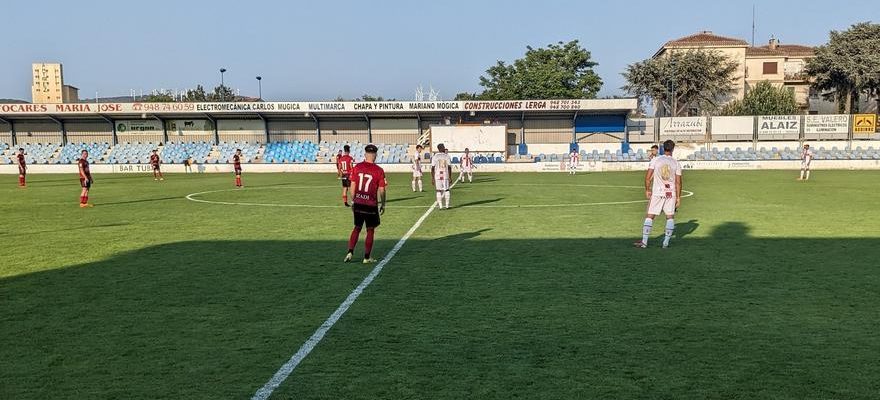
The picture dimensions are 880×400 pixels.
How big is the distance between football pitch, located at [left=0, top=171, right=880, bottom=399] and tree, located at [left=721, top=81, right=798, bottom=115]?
51.4m

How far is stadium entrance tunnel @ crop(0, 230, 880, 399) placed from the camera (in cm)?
502

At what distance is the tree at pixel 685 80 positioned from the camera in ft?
211

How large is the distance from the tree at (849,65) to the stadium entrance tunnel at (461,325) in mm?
60630

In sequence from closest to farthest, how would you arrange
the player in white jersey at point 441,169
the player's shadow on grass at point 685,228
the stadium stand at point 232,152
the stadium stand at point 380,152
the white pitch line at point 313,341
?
1. the white pitch line at point 313,341
2. the player's shadow on grass at point 685,228
3. the player in white jersey at point 441,169
4. the stadium stand at point 380,152
5. the stadium stand at point 232,152

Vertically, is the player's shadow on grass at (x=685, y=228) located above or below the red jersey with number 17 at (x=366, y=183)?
below

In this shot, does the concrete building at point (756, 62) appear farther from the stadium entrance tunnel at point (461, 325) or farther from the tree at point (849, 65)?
the stadium entrance tunnel at point (461, 325)

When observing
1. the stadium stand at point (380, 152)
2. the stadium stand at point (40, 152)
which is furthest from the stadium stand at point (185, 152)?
the stadium stand at point (380, 152)

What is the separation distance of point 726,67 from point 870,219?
187 feet

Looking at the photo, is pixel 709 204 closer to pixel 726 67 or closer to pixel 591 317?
pixel 591 317

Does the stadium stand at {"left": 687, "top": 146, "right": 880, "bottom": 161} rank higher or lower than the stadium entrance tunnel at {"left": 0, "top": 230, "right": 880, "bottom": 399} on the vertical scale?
higher

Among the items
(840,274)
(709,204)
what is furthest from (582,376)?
(709,204)

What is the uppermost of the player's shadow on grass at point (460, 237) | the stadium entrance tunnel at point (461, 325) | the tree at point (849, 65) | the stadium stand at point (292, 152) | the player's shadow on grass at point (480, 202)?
the tree at point (849, 65)

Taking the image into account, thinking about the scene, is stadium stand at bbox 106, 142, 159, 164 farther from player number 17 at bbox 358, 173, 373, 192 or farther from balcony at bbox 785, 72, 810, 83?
balcony at bbox 785, 72, 810, 83

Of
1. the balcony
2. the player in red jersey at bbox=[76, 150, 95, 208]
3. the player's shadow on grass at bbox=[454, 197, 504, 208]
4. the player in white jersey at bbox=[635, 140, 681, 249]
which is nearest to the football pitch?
the player in white jersey at bbox=[635, 140, 681, 249]
